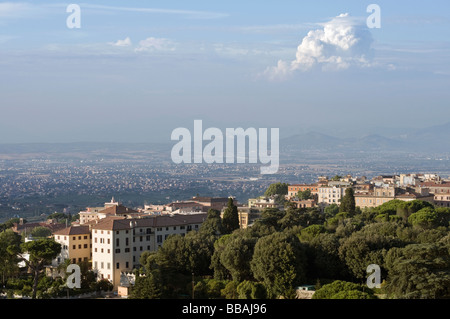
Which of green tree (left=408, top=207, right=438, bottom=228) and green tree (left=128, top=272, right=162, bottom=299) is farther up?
green tree (left=408, top=207, right=438, bottom=228)

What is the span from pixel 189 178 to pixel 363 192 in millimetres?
103449

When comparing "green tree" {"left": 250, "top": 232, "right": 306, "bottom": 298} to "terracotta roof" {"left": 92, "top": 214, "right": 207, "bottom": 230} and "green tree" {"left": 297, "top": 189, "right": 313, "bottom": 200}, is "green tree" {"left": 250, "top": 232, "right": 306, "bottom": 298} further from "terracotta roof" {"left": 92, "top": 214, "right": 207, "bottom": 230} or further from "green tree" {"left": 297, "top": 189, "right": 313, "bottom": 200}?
"green tree" {"left": 297, "top": 189, "right": 313, "bottom": 200}

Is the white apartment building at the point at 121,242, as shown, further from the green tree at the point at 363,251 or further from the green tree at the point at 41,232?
the green tree at the point at 41,232

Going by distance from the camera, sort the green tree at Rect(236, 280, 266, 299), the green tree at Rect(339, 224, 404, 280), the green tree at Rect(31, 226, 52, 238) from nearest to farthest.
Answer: the green tree at Rect(236, 280, 266, 299) → the green tree at Rect(339, 224, 404, 280) → the green tree at Rect(31, 226, 52, 238)

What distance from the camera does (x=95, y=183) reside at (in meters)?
159

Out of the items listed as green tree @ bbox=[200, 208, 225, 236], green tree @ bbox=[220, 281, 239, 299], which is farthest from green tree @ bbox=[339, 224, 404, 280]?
green tree @ bbox=[200, 208, 225, 236]

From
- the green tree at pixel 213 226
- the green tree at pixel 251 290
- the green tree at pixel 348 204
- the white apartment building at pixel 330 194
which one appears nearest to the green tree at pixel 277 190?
the white apartment building at pixel 330 194

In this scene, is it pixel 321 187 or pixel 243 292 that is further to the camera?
pixel 321 187

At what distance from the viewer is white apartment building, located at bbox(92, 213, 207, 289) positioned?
3759 cm

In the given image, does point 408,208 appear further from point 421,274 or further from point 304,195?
point 421,274

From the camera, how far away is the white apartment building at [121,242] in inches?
1480

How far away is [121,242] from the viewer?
3825cm

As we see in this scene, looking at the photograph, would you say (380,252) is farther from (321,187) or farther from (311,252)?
(321,187)
